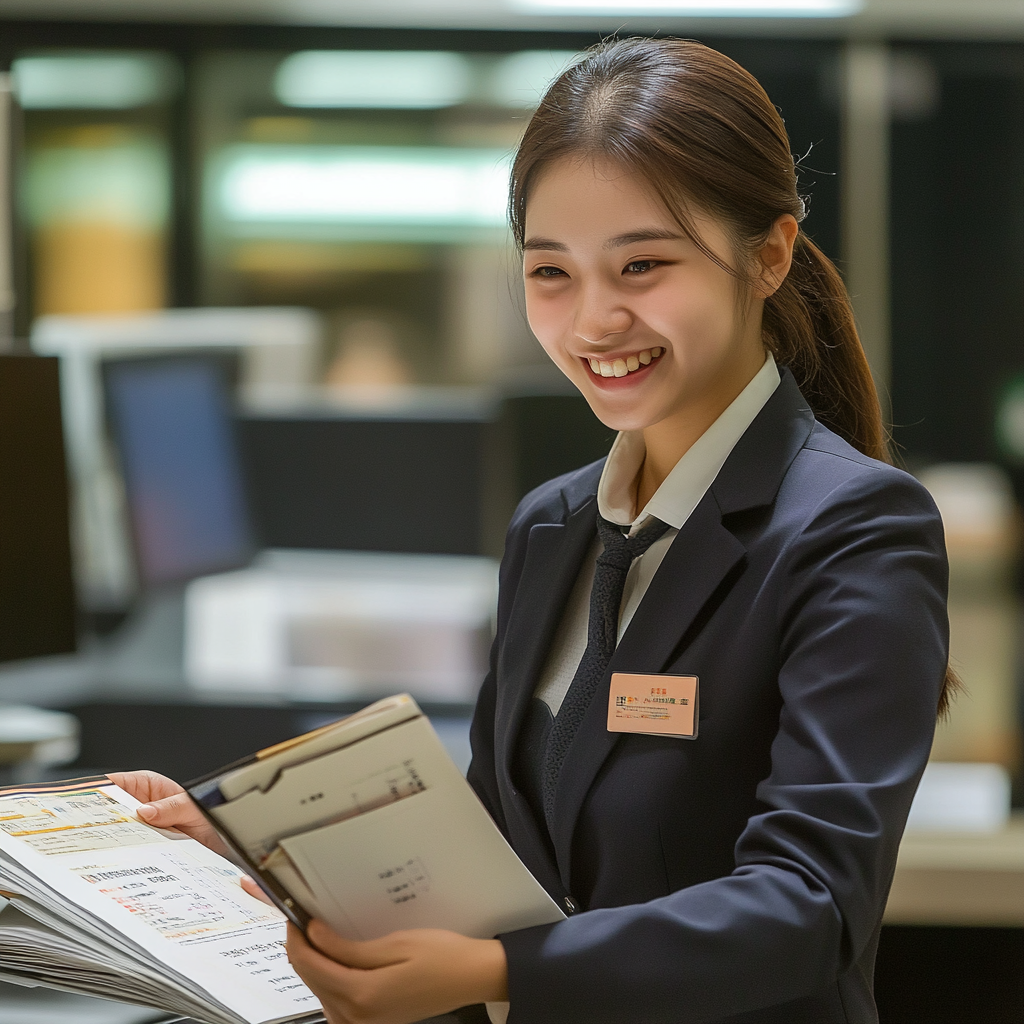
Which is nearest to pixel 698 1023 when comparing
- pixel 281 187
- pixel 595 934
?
pixel 595 934

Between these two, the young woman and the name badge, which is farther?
the name badge

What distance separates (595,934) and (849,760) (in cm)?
20

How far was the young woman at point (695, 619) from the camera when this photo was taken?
79 cm

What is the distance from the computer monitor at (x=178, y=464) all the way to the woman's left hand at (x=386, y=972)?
2.28m

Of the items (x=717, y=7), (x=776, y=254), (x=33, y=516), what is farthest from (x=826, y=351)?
(x=717, y=7)

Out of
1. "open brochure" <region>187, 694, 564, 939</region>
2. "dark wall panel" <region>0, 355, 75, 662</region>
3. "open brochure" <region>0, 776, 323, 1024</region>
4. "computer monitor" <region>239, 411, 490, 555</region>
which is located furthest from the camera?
"computer monitor" <region>239, 411, 490, 555</region>

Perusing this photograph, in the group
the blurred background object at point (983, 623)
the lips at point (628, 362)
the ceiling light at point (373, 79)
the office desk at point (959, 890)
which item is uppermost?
the ceiling light at point (373, 79)

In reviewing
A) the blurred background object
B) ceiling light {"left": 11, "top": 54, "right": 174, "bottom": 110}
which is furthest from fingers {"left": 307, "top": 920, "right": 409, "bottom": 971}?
ceiling light {"left": 11, "top": 54, "right": 174, "bottom": 110}

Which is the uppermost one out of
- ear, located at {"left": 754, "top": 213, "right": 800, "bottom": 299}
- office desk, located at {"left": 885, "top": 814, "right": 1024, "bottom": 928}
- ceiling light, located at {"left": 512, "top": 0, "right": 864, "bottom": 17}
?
ceiling light, located at {"left": 512, "top": 0, "right": 864, "bottom": 17}

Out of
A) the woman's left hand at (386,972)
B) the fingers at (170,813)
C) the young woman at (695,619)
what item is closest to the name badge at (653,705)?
the young woman at (695,619)

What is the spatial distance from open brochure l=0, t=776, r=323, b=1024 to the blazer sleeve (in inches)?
8.3

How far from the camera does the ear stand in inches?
41.6

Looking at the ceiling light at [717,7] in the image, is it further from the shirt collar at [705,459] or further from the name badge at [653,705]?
the name badge at [653,705]

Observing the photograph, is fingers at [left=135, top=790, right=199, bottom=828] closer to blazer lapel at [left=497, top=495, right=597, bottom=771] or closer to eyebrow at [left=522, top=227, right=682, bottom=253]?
blazer lapel at [left=497, top=495, right=597, bottom=771]
